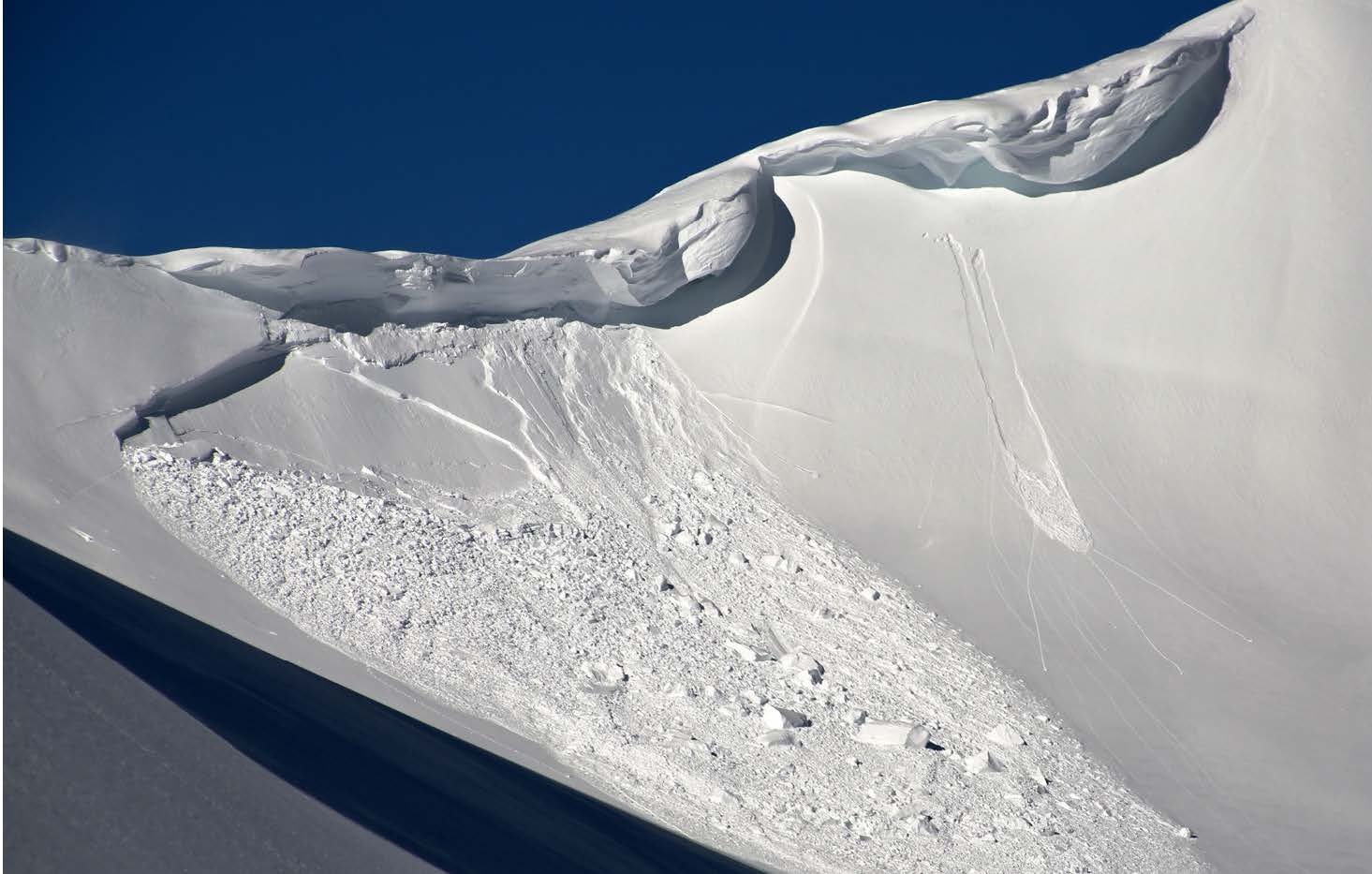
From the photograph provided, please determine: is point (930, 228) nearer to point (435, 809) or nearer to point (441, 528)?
point (441, 528)

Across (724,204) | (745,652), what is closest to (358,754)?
(745,652)

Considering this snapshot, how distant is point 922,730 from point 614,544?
261cm

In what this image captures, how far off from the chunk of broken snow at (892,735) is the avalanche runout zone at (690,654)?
13 mm

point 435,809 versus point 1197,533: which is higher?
point 1197,533

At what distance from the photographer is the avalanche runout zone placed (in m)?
7.95

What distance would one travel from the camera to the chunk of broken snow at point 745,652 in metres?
9.12

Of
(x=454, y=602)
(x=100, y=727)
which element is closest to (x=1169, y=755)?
(x=454, y=602)

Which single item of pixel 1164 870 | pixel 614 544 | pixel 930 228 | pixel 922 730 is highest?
pixel 930 228

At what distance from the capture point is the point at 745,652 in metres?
9.15

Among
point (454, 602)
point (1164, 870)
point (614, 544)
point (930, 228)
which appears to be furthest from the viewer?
point (930, 228)

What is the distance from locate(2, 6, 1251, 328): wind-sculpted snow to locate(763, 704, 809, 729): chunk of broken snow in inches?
165

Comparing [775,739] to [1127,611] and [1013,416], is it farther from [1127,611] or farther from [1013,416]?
[1013,416]

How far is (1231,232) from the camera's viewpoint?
12.5 meters

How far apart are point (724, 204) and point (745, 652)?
13.3ft
